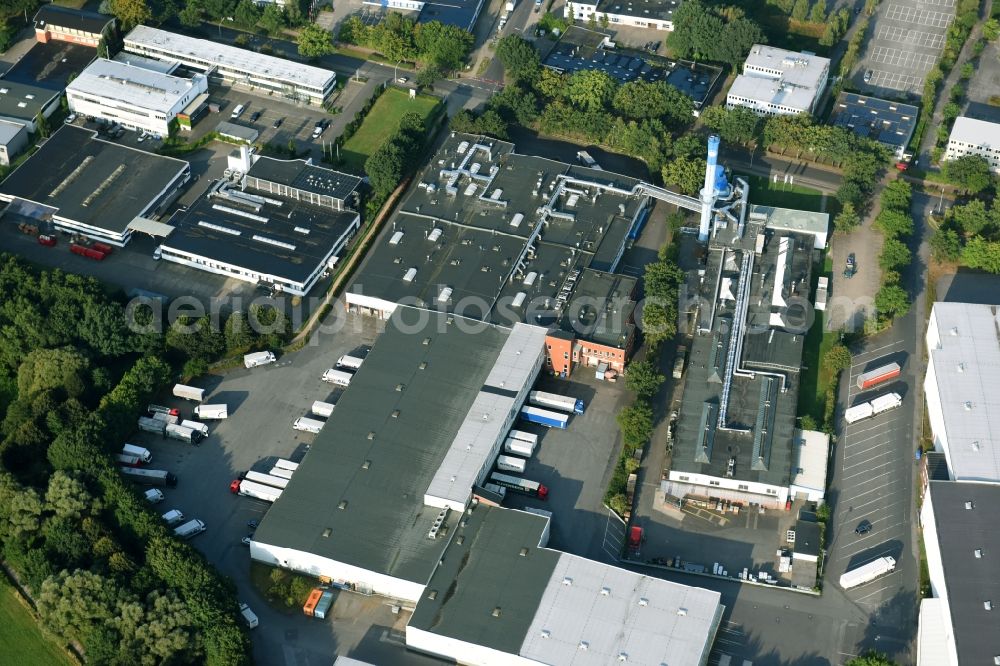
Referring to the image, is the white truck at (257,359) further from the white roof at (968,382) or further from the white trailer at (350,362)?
the white roof at (968,382)

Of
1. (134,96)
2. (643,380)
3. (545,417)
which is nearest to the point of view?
(545,417)

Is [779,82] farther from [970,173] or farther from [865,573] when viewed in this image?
[865,573]

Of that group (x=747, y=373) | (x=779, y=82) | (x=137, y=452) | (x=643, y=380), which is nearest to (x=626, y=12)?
(x=779, y=82)

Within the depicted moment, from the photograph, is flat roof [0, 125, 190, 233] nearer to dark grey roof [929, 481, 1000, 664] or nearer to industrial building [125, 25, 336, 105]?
industrial building [125, 25, 336, 105]

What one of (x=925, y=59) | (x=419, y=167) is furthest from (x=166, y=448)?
Answer: (x=925, y=59)

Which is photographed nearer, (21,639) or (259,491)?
(21,639)

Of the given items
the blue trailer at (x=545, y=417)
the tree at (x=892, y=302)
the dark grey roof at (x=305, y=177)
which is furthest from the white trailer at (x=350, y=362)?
the tree at (x=892, y=302)

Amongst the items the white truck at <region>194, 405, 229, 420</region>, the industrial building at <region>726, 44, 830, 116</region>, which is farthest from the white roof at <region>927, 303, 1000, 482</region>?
the white truck at <region>194, 405, 229, 420</region>
